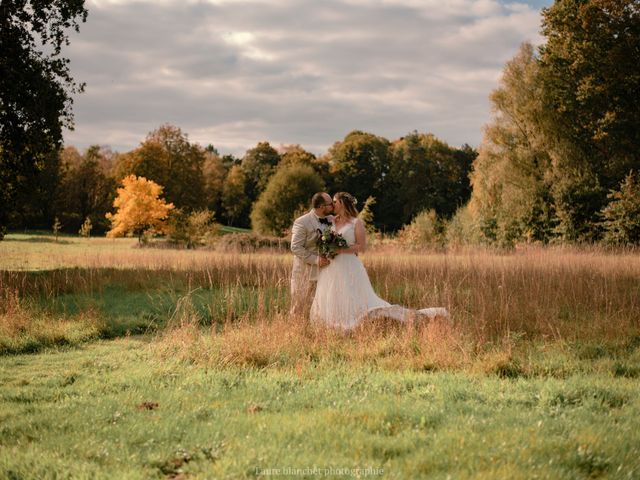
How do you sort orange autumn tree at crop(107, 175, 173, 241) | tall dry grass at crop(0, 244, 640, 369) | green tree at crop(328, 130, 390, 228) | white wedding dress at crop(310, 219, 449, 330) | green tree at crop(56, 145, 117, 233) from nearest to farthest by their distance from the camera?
tall dry grass at crop(0, 244, 640, 369)
white wedding dress at crop(310, 219, 449, 330)
orange autumn tree at crop(107, 175, 173, 241)
green tree at crop(56, 145, 117, 233)
green tree at crop(328, 130, 390, 228)

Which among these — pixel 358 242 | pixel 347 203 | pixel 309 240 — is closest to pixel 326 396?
pixel 358 242

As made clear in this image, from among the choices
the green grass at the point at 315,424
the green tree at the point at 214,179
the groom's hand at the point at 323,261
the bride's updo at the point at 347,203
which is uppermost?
the green tree at the point at 214,179

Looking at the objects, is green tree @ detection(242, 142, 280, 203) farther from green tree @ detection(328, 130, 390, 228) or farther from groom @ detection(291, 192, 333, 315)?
groom @ detection(291, 192, 333, 315)

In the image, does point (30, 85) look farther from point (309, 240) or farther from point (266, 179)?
point (266, 179)

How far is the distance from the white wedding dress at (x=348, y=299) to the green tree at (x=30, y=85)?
10.4 m

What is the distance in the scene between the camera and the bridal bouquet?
30.8 feet

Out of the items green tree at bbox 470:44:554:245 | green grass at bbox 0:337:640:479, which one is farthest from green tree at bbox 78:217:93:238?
green grass at bbox 0:337:640:479

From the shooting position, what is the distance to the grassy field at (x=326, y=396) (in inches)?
160

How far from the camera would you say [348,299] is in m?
9.23

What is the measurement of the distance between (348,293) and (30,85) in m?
11.3

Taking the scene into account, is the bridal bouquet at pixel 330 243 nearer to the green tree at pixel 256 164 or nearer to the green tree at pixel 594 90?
the green tree at pixel 594 90

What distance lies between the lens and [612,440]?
14.5ft

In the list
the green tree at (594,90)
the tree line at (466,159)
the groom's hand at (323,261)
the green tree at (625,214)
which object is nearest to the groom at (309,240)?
the groom's hand at (323,261)

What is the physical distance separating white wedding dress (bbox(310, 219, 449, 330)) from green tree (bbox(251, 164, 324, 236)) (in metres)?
37.3
